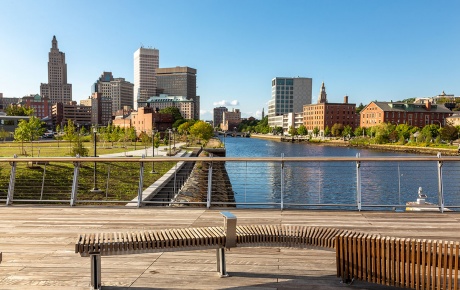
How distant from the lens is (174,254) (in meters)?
6.29

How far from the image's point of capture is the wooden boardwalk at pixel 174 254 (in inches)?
203

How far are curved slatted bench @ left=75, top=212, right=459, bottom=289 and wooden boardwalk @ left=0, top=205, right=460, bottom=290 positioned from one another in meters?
0.40

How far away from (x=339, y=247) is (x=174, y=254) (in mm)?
2565

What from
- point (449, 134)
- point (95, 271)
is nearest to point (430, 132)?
point (449, 134)

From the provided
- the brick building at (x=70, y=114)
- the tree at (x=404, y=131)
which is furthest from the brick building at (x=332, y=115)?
the brick building at (x=70, y=114)

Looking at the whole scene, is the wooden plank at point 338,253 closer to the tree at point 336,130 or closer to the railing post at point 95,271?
the railing post at point 95,271

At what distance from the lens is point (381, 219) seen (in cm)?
864

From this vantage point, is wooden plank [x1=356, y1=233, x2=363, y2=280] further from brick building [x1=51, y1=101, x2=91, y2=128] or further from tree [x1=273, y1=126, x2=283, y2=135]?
tree [x1=273, y1=126, x2=283, y2=135]

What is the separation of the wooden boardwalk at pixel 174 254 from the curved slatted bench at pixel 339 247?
400 mm

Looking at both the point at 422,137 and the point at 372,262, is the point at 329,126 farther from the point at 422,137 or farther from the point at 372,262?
the point at 372,262

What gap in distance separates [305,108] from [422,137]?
70.2 m

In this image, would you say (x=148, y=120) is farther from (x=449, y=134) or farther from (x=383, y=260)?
(x=383, y=260)

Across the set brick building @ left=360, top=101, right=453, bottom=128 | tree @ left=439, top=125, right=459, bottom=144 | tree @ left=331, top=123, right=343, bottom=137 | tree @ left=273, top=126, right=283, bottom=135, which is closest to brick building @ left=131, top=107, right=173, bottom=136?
tree @ left=331, top=123, right=343, bottom=137

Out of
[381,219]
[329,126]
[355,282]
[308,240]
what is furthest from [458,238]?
[329,126]
